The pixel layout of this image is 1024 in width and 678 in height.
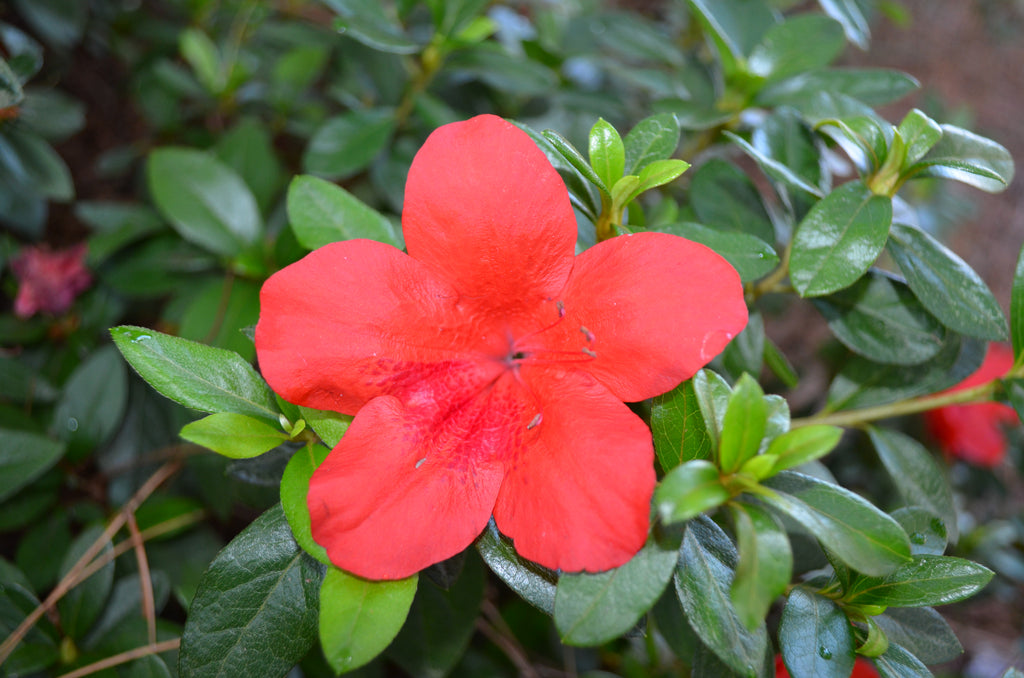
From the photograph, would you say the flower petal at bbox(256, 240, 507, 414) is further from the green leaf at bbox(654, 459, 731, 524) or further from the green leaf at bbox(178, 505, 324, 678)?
the green leaf at bbox(654, 459, 731, 524)

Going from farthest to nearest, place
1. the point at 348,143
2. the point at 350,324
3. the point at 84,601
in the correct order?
the point at 348,143 < the point at 84,601 < the point at 350,324

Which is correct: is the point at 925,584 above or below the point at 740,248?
below

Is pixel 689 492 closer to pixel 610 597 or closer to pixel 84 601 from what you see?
pixel 610 597

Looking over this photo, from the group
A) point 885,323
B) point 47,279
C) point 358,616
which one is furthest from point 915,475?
point 47,279

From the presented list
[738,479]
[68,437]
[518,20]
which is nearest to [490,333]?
[738,479]

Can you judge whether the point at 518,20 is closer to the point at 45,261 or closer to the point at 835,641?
the point at 45,261

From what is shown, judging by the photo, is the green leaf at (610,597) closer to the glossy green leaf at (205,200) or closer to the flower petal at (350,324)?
the flower petal at (350,324)

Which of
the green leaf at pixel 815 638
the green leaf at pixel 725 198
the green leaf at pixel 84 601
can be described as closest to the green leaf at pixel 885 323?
the green leaf at pixel 725 198

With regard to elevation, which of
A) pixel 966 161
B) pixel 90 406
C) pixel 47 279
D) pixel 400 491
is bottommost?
pixel 90 406
